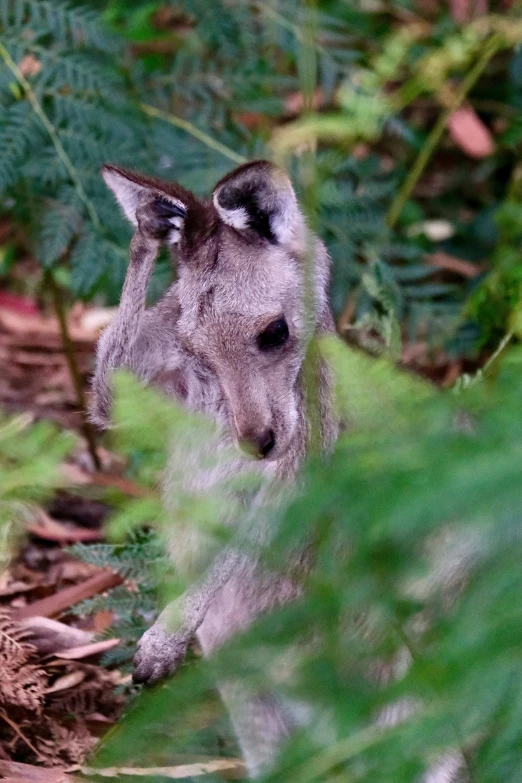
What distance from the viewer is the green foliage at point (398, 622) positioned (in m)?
0.77

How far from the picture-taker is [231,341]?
68.3 inches

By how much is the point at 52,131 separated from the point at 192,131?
480 millimetres

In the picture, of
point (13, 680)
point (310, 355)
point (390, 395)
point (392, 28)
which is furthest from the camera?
point (392, 28)

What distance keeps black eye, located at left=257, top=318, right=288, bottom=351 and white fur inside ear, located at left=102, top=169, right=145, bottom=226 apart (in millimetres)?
321

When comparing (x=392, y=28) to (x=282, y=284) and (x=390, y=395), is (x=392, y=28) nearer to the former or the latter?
(x=282, y=284)

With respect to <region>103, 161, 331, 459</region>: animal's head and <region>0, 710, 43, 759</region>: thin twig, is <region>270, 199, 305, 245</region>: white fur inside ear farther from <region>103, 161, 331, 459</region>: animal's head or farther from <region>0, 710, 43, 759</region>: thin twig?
<region>0, 710, 43, 759</region>: thin twig

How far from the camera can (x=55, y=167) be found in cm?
255

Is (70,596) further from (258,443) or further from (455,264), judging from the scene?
(455,264)

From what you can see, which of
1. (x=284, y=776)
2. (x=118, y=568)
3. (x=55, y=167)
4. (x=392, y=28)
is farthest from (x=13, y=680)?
(x=392, y=28)

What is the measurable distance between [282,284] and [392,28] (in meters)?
2.61

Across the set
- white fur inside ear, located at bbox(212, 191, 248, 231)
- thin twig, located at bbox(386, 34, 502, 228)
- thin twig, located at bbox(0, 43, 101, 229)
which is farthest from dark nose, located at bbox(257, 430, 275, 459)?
thin twig, located at bbox(386, 34, 502, 228)

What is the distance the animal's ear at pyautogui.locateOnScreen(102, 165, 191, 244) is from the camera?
169 cm

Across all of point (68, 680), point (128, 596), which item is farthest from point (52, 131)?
point (68, 680)

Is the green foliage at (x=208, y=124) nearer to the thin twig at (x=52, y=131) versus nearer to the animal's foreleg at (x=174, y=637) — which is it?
the thin twig at (x=52, y=131)
